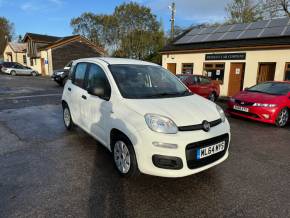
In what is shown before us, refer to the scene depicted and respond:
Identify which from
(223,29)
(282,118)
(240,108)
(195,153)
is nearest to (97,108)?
(195,153)

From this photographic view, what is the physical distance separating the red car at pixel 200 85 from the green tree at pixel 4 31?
60.3m

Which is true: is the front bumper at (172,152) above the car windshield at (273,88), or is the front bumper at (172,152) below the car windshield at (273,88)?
below

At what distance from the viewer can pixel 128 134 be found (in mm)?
3072

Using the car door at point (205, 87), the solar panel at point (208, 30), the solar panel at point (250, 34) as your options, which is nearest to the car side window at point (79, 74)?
the car door at point (205, 87)

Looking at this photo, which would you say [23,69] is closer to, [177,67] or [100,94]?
[177,67]

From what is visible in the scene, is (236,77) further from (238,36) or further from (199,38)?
(199,38)

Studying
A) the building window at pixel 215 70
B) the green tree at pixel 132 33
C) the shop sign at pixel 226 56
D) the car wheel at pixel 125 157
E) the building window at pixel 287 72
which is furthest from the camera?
the green tree at pixel 132 33

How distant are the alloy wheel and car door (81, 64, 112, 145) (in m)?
0.33

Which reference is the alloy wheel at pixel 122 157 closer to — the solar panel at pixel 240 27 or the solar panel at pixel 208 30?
→ the solar panel at pixel 240 27

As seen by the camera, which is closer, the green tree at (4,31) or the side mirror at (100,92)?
the side mirror at (100,92)

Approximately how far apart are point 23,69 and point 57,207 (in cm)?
3412

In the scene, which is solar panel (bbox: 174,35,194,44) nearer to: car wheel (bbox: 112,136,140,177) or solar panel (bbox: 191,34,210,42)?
solar panel (bbox: 191,34,210,42)

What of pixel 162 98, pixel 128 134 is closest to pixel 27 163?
pixel 128 134

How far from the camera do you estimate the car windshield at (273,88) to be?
23.6 feet
